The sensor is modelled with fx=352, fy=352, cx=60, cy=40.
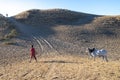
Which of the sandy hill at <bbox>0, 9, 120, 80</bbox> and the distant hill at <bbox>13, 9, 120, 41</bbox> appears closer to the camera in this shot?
the sandy hill at <bbox>0, 9, 120, 80</bbox>

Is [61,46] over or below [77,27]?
below

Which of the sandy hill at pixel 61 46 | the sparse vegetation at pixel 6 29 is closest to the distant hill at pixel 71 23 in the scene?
the sandy hill at pixel 61 46

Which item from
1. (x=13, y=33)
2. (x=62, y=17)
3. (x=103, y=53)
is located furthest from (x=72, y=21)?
(x=103, y=53)

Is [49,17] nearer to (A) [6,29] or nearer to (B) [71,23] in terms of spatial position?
(B) [71,23]

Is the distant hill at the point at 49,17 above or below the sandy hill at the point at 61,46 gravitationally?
above

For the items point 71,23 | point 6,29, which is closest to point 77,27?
point 71,23

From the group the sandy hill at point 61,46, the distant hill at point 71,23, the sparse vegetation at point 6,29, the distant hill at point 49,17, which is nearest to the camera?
the sandy hill at point 61,46

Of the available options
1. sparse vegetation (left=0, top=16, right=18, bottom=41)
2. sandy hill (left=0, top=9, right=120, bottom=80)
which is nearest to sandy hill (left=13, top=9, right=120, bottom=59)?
sandy hill (left=0, top=9, right=120, bottom=80)

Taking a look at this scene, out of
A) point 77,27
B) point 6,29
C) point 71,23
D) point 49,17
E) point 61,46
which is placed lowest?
point 61,46

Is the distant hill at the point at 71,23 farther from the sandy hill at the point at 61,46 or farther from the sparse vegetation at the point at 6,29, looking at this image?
the sparse vegetation at the point at 6,29

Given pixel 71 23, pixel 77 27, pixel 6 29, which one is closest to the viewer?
pixel 6 29

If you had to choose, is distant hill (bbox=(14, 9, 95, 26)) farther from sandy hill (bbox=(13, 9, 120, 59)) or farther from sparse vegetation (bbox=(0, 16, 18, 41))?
sparse vegetation (bbox=(0, 16, 18, 41))

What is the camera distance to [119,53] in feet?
143

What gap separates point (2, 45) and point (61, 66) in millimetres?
17393
